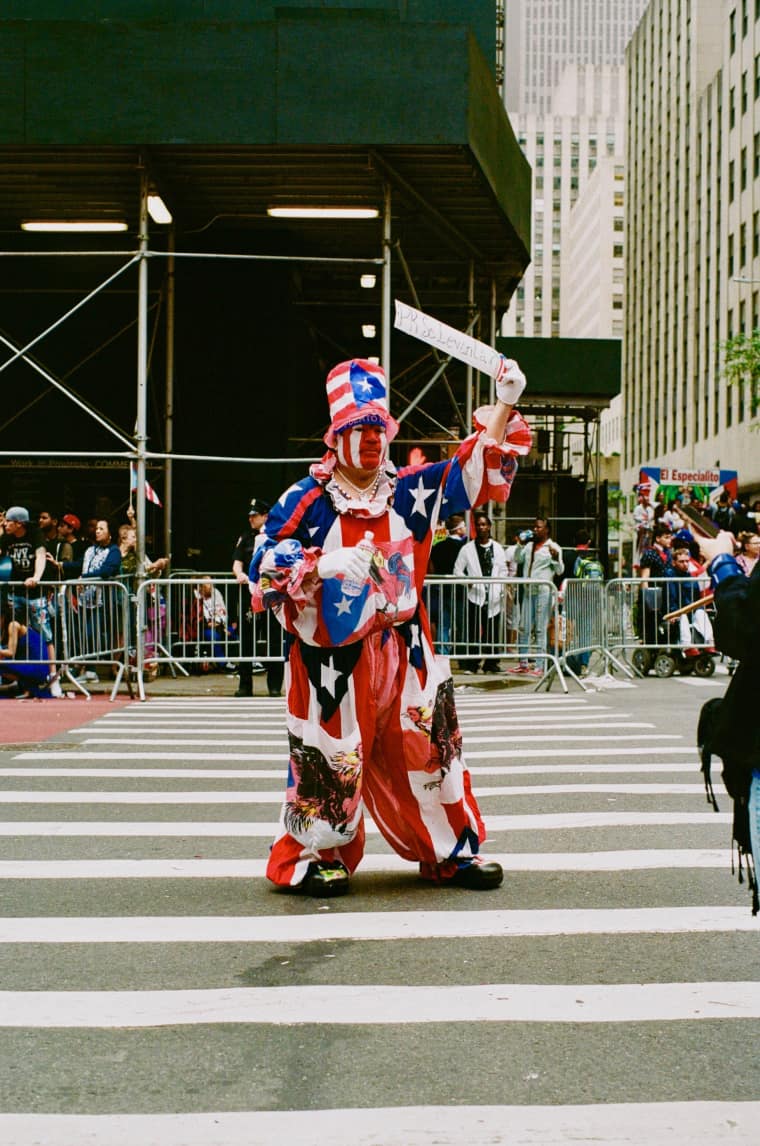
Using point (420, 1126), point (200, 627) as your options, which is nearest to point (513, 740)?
point (200, 627)

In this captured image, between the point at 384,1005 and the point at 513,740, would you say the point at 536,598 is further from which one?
the point at 384,1005

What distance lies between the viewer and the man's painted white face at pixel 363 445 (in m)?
5.72

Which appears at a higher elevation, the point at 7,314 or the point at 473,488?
the point at 7,314

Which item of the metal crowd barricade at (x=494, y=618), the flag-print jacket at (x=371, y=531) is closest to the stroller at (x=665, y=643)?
the metal crowd barricade at (x=494, y=618)

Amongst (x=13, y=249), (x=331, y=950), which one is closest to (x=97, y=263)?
(x=13, y=249)

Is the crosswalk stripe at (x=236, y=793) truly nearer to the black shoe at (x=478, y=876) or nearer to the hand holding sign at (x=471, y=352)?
the black shoe at (x=478, y=876)

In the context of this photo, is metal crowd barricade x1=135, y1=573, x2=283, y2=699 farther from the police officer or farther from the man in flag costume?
the man in flag costume

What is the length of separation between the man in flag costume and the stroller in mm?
11676

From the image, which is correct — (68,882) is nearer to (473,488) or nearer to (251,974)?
(251,974)

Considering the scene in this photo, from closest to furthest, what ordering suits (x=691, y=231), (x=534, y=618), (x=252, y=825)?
(x=252, y=825), (x=534, y=618), (x=691, y=231)

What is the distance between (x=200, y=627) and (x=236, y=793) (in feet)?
21.2

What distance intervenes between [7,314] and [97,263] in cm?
151

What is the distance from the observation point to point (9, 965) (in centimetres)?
492

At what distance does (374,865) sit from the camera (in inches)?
258
